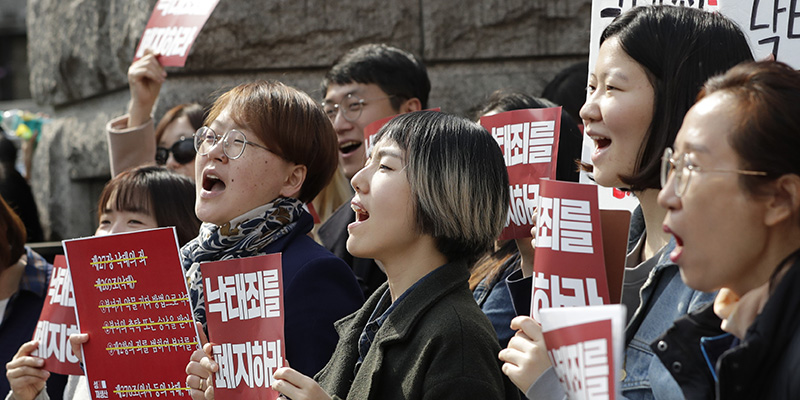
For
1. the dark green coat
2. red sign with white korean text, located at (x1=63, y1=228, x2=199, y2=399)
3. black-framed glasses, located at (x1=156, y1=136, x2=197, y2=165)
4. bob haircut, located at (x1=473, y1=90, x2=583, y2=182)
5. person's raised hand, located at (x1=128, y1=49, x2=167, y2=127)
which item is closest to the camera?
the dark green coat

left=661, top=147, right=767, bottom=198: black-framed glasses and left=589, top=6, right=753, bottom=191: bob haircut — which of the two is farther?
left=589, top=6, right=753, bottom=191: bob haircut

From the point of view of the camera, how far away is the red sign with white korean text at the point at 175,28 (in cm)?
382

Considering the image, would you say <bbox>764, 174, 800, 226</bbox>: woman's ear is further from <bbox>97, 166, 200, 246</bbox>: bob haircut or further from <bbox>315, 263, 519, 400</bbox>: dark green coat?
<bbox>97, 166, 200, 246</bbox>: bob haircut

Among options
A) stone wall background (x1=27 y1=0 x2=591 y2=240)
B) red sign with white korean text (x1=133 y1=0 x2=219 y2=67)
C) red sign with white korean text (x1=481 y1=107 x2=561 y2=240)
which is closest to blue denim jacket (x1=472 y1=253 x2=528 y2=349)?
red sign with white korean text (x1=481 y1=107 x2=561 y2=240)

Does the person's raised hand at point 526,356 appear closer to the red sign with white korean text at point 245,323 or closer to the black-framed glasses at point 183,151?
the red sign with white korean text at point 245,323

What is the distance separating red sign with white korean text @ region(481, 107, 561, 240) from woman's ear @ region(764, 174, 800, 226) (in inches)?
41.1

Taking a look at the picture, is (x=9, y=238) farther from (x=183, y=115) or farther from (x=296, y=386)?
(x=296, y=386)

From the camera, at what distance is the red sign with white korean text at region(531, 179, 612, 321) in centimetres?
206

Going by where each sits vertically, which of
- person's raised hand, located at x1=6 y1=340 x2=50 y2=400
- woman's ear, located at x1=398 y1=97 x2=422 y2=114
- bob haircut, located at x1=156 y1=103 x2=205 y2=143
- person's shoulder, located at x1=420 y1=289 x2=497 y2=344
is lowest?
person's raised hand, located at x1=6 y1=340 x2=50 y2=400

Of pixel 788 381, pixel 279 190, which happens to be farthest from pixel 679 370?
pixel 279 190

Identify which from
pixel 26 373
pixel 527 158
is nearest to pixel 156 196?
pixel 26 373

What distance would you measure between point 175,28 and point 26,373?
1454 millimetres

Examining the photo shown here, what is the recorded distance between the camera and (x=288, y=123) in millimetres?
3078

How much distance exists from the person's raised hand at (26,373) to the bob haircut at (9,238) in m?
0.66
